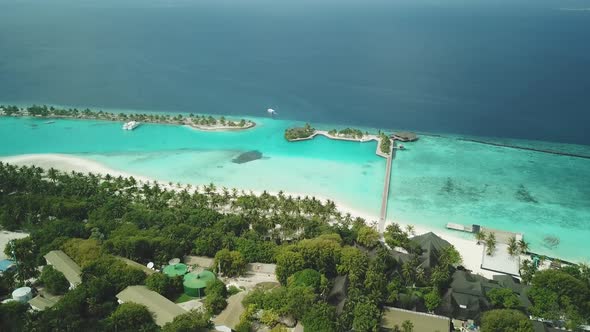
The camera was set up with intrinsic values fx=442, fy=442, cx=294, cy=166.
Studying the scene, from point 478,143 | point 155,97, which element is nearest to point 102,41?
point 155,97

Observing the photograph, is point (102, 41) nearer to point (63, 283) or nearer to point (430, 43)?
point (430, 43)

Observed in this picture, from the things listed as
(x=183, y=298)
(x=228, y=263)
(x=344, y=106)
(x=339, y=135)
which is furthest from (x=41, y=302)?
(x=344, y=106)

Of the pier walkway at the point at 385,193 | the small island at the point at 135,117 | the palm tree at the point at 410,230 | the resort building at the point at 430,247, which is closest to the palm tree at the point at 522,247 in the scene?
the resort building at the point at 430,247

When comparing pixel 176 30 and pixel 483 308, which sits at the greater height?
pixel 176 30

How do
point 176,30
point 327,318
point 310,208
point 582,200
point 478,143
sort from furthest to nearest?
1. point 176,30
2. point 478,143
3. point 582,200
4. point 310,208
5. point 327,318

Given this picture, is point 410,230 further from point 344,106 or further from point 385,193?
point 344,106

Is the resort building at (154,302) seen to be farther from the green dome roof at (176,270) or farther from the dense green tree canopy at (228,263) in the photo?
the dense green tree canopy at (228,263)
